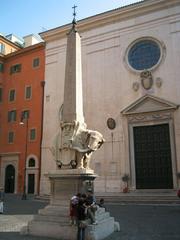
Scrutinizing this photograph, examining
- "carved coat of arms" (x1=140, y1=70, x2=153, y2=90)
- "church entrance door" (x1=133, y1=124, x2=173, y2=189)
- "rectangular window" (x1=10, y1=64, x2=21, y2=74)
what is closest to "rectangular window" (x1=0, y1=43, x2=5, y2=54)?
"rectangular window" (x1=10, y1=64, x2=21, y2=74)

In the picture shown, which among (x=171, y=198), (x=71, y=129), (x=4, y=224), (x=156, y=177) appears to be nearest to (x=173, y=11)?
(x=156, y=177)

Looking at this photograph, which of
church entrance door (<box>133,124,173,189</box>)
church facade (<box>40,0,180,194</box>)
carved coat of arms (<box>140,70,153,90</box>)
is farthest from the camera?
carved coat of arms (<box>140,70,153,90</box>)

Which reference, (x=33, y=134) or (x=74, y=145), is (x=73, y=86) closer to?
(x=74, y=145)

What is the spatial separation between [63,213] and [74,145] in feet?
6.32

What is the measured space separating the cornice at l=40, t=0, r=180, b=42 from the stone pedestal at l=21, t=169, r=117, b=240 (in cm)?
1995

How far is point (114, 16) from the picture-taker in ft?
85.1

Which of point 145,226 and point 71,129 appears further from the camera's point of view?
point 145,226

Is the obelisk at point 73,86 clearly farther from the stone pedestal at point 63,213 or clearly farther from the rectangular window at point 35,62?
the rectangular window at point 35,62

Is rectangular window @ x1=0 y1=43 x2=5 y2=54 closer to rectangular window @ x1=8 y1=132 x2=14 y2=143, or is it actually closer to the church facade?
rectangular window @ x1=8 y1=132 x2=14 y2=143

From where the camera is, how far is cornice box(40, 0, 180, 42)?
949 inches

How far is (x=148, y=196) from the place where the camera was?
19.6 m

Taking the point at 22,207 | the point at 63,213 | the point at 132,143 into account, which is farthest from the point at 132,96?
the point at 63,213

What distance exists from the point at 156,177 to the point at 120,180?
2.75m

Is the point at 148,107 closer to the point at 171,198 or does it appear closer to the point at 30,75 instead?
the point at 171,198
